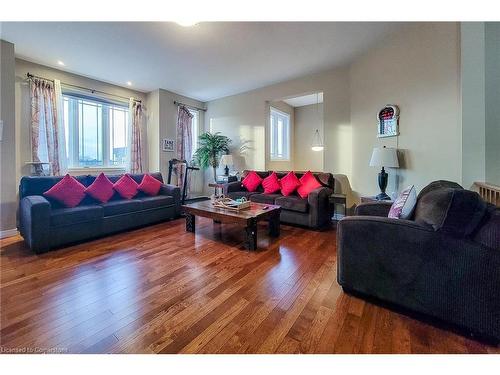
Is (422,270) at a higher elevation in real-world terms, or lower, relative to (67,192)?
lower

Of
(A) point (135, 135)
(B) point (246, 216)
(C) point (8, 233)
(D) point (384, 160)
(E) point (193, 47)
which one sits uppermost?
(E) point (193, 47)

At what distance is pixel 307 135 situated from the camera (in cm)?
676

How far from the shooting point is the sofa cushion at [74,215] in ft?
9.08

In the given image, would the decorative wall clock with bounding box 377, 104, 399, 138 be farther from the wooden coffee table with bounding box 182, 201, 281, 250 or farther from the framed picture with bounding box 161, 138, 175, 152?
the framed picture with bounding box 161, 138, 175, 152

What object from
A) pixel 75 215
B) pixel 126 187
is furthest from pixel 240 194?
pixel 75 215

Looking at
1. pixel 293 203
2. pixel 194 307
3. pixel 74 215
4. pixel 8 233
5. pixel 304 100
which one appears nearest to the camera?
pixel 194 307

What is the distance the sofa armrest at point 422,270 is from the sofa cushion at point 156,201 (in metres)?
3.05

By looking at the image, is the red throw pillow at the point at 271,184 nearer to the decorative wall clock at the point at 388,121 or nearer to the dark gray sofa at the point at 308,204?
the dark gray sofa at the point at 308,204

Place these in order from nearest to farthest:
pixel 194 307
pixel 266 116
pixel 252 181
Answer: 1. pixel 194 307
2. pixel 252 181
3. pixel 266 116

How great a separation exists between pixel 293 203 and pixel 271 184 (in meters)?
0.84

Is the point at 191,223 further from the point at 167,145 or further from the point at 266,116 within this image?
the point at 266,116

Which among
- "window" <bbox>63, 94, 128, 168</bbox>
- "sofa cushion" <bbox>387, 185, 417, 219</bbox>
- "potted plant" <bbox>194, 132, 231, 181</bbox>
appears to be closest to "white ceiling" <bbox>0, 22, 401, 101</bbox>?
"window" <bbox>63, 94, 128, 168</bbox>

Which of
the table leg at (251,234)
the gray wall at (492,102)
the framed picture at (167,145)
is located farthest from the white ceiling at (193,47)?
the table leg at (251,234)

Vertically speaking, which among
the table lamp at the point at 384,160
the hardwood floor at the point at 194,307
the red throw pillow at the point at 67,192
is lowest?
the hardwood floor at the point at 194,307
